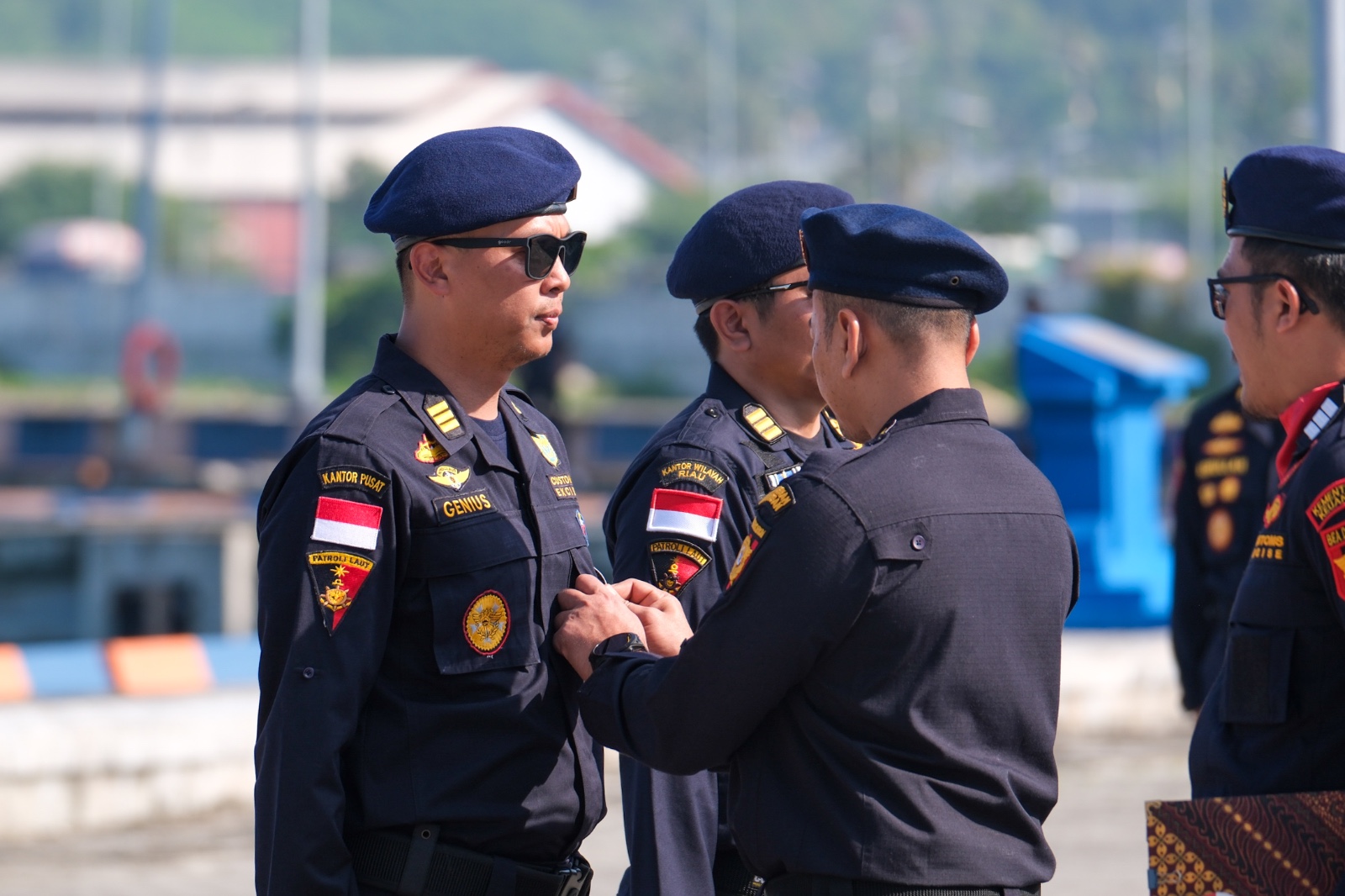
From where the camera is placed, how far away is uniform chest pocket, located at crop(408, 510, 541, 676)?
295 centimetres

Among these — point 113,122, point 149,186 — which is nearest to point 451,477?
point 149,186

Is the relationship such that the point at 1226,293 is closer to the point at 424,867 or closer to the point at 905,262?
the point at 905,262

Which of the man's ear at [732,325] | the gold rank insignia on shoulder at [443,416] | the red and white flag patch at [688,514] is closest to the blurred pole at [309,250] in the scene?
the man's ear at [732,325]

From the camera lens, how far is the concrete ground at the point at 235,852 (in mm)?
6477

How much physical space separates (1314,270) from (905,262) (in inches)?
32.8

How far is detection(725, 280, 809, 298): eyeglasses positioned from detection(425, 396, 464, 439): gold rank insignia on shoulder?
40.2 inches

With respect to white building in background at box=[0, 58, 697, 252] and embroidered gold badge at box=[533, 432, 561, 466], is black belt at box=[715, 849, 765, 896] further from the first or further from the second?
Result: white building in background at box=[0, 58, 697, 252]

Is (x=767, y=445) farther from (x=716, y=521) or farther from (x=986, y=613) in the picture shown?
(x=986, y=613)

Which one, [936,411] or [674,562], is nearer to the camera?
[936,411]

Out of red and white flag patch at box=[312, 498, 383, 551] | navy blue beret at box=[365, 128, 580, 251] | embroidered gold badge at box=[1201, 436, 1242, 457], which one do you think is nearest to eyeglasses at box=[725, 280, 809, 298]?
navy blue beret at box=[365, 128, 580, 251]

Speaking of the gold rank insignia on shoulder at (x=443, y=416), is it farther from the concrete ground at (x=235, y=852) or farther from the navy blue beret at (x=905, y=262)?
the concrete ground at (x=235, y=852)

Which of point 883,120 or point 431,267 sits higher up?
point 431,267

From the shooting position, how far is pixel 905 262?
2727mm

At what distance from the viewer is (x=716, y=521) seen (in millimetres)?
3572
